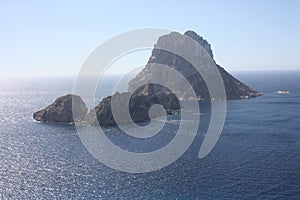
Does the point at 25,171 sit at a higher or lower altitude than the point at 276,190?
higher

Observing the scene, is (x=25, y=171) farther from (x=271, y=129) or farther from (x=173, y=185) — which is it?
(x=271, y=129)

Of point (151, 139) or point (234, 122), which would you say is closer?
point (151, 139)

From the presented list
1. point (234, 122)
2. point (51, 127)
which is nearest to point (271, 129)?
point (234, 122)

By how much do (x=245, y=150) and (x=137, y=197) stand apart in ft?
194

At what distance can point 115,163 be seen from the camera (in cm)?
12038

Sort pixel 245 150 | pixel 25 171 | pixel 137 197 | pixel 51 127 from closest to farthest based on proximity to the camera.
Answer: pixel 137 197 < pixel 25 171 < pixel 245 150 < pixel 51 127

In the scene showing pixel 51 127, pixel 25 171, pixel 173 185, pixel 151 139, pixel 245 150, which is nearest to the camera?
pixel 173 185

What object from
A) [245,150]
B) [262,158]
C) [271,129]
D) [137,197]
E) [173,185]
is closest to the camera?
[137,197]

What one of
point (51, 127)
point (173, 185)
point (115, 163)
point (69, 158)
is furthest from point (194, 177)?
point (51, 127)

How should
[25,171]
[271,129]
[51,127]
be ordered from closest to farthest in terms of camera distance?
[25,171], [271,129], [51,127]

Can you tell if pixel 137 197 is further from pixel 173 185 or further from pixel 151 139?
pixel 151 139

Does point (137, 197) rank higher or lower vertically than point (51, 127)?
lower

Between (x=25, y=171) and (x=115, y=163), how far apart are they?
30.5 metres

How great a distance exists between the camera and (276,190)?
9194 centimetres
